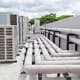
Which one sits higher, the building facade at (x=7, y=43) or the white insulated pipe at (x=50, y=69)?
the white insulated pipe at (x=50, y=69)

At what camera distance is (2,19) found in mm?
29359

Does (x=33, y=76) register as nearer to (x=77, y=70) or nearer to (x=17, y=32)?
(x=77, y=70)

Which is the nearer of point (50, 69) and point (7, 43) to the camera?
point (50, 69)

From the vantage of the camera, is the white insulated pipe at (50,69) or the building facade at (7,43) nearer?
the white insulated pipe at (50,69)

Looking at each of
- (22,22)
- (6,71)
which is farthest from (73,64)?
(22,22)

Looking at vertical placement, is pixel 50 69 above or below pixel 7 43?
above

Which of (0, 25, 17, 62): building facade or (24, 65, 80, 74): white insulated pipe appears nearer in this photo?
(24, 65, 80, 74): white insulated pipe

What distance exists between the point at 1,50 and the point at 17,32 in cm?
249

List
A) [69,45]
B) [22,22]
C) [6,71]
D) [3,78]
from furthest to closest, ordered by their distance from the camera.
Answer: [22,22] < [6,71] < [3,78] < [69,45]

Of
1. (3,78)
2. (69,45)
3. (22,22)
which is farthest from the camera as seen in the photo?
(22,22)

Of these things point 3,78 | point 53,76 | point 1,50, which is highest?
A: point 53,76

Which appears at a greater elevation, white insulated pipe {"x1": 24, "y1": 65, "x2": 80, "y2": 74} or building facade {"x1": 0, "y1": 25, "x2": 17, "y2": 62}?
white insulated pipe {"x1": 24, "y1": 65, "x2": 80, "y2": 74}

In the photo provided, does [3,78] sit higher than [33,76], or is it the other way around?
[33,76]

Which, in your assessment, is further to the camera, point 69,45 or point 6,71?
point 6,71
